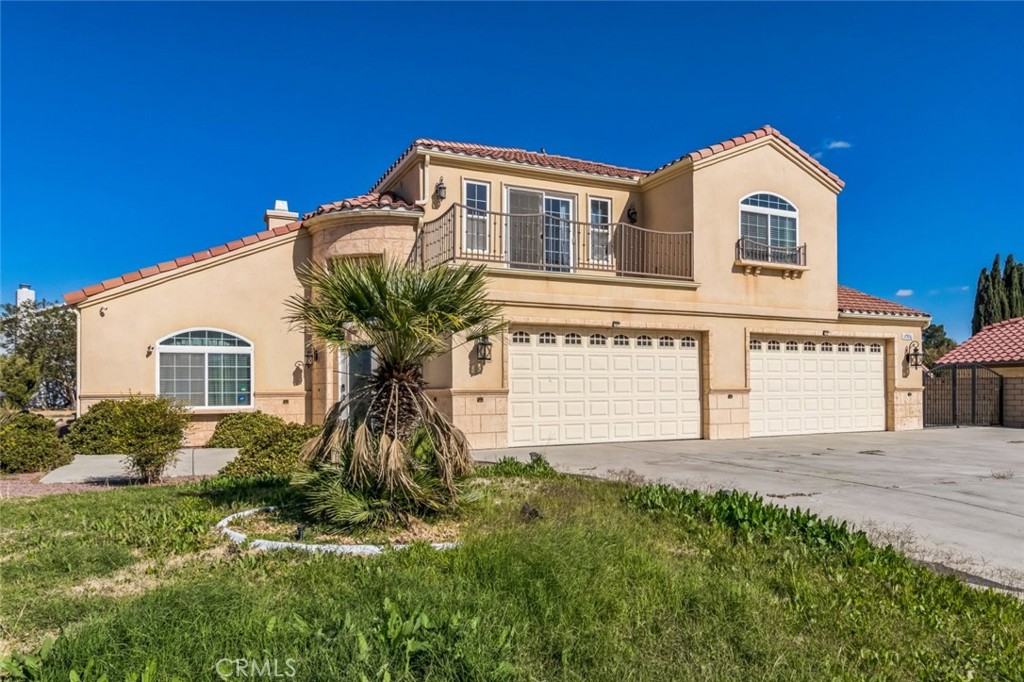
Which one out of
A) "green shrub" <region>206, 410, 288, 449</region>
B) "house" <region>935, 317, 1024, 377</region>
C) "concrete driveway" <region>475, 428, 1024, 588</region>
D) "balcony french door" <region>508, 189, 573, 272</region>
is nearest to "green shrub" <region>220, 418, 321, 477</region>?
"green shrub" <region>206, 410, 288, 449</region>

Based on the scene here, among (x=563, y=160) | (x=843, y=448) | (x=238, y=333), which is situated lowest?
(x=843, y=448)

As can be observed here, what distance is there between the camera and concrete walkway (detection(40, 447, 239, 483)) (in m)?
10.1

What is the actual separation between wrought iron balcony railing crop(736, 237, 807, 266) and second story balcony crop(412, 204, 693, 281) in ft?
5.01

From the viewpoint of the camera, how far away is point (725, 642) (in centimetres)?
384

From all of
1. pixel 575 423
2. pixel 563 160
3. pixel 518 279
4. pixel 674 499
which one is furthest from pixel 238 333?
pixel 674 499

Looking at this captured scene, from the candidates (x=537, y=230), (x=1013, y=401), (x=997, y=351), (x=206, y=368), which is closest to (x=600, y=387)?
(x=537, y=230)

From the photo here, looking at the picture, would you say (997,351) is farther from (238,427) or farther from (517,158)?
(238,427)

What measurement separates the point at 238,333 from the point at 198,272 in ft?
5.30

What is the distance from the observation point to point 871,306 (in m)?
18.4

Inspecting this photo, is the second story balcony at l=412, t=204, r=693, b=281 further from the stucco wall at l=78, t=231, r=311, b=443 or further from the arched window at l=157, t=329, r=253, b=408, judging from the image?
the arched window at l=157, t=329, r=253, b=408

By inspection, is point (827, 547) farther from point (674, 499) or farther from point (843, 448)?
point (843, 448)

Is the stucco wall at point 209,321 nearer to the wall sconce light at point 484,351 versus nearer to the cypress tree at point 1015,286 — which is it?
the wall sconce light at point 484,351

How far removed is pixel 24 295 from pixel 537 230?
1769 centimetres

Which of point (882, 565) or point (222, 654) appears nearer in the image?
point (222, 654)
